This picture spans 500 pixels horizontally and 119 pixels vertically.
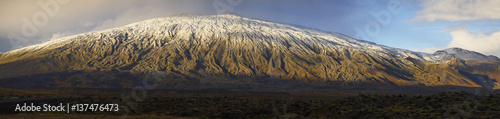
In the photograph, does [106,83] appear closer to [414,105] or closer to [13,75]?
[13,75]

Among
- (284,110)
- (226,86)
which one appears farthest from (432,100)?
(226,86)

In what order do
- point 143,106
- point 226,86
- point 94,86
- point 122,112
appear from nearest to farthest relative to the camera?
point 122,112 → point 143,106 → point 94,86 → point 226,86

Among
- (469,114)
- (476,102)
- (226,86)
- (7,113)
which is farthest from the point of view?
(226,86)

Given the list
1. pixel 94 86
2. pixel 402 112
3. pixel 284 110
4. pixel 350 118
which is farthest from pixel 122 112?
pixel 94 86

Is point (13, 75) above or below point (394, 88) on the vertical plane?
above

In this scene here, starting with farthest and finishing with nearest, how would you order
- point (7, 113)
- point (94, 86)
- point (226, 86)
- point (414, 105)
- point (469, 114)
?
point (226, 86) → point (94, 86) → point (7, 113) → point (414, 105) → point (469, 114)

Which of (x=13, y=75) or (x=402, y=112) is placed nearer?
(x=402, y=112)

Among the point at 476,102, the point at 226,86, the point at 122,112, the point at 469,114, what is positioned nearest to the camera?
the point at 469,114

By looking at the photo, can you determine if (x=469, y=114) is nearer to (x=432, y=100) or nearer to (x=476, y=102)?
(x=476, y=102)

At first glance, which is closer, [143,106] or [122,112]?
[122,112]
